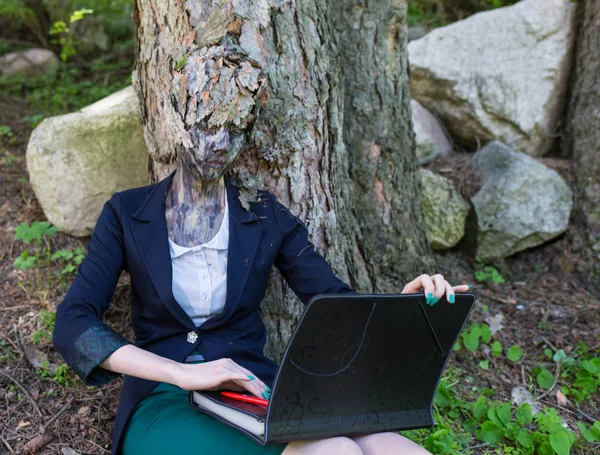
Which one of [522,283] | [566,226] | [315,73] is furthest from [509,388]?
[315,73]

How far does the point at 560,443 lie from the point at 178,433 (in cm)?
173

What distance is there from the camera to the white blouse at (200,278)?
7.45ft

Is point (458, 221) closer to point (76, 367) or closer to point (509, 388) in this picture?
point (509, 388)

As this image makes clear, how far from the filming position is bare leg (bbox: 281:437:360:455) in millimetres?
1853

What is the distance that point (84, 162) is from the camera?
3.49 meters

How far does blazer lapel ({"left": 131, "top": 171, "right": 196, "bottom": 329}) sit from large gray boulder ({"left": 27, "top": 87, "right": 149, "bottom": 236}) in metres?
1.32

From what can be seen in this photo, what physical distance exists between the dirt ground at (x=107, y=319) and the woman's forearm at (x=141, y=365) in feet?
2.61

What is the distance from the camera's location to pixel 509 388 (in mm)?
3383

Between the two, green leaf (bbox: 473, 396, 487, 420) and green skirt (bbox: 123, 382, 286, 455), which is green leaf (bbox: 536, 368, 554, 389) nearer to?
green leaf (bbox: 473, 396, 487, 420)

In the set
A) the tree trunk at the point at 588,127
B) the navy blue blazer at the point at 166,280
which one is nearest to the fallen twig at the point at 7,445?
the navy blue blazer at the point at 166,280

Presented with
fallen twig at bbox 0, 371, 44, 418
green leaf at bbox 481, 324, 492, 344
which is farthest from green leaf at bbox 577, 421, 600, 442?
fallen twig at bbox 0, 371, 44, 418

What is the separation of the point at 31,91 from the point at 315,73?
→ 4.05m

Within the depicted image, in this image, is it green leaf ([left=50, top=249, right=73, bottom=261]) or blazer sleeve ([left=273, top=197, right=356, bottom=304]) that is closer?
blazer sleeve ([left=273, top=197, right=356, bottom=304])

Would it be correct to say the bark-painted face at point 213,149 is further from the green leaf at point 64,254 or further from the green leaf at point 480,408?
the green leaf at point 480,408
